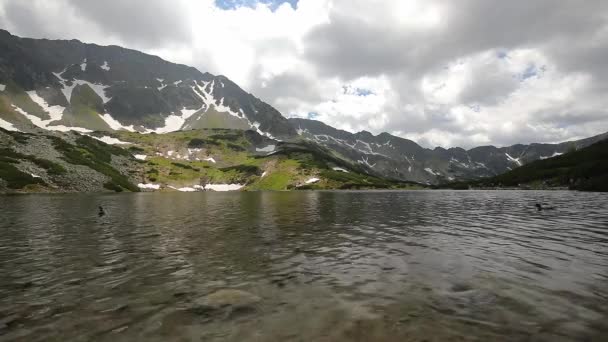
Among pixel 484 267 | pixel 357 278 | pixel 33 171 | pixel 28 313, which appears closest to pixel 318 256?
pixel 357 278

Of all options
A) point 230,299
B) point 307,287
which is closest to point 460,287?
point 307,287

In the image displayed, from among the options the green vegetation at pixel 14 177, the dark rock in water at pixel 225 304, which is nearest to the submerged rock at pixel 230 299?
the dark rock in water at pixel 225 304

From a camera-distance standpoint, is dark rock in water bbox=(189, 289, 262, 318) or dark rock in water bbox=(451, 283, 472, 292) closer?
dark rock in water bbox=(189, 289, 262, 318)

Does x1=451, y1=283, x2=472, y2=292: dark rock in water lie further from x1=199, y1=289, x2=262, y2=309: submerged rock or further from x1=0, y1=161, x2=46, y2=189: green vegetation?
x1=0, y1=161, x2=46, y2=189: green vegetation

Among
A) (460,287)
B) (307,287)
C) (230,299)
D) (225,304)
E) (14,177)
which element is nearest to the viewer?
(225,304)

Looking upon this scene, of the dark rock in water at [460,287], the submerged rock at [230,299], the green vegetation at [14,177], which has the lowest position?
the dark rock in water at [460,287]

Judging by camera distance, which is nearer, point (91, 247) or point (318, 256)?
point (318, 256)

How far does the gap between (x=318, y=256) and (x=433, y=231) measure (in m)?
20.9

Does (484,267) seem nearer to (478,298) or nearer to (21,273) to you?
(478,298)

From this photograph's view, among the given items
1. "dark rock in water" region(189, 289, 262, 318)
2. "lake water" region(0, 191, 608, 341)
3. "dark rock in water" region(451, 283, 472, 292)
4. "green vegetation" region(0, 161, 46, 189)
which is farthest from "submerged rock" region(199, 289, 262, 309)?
"green vegetation" region(0, 161, 46, 189)

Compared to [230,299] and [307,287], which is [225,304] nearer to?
[230,299]

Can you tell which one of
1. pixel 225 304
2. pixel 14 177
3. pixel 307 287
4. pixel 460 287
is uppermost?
pixel 14 177

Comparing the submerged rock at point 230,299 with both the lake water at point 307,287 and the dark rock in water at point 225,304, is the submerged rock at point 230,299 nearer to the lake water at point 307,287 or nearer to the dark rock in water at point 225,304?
the dark rock in water at point 225,304

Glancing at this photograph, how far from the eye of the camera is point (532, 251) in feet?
97.1
